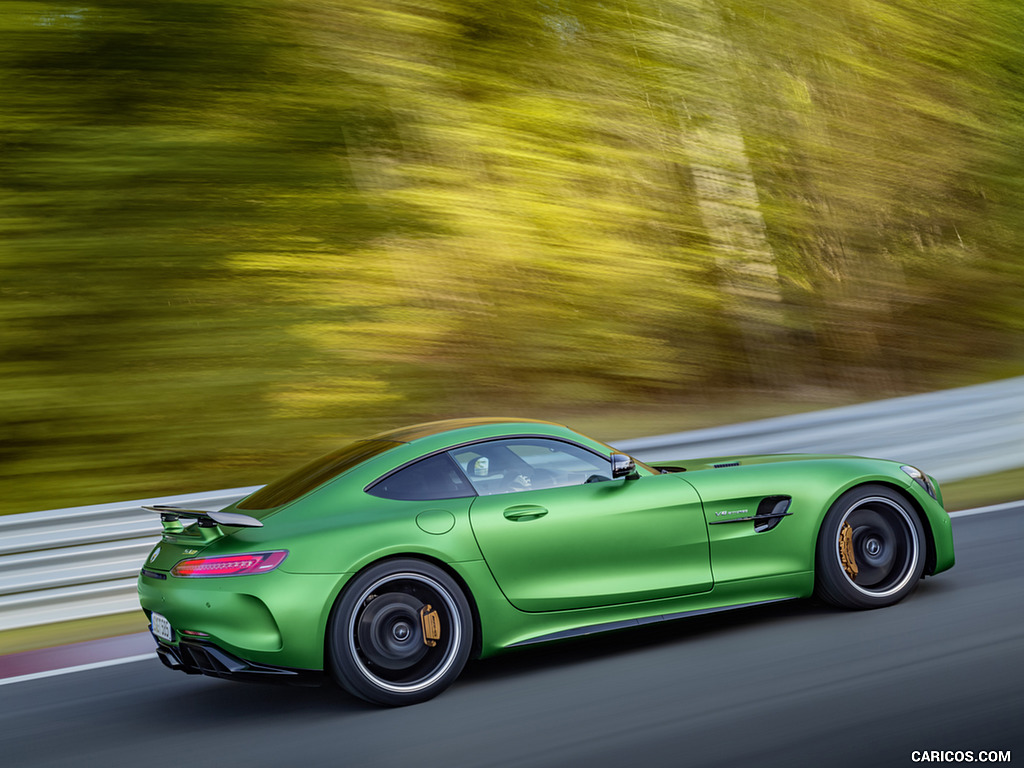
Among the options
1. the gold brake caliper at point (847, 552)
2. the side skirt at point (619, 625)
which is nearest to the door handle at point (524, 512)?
the side skirt at point (619, 625)

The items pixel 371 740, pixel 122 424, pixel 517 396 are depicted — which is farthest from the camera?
pixel 517 396

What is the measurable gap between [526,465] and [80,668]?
2.72m

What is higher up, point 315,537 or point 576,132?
point 576,132

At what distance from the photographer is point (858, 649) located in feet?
15.7

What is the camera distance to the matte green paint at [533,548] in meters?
4.50

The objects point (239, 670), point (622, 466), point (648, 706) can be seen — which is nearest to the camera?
Result: point (648, 706)

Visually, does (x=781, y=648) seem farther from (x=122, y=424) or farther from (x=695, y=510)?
(x=122, y=424)

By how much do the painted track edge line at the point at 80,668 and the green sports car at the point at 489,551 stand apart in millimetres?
1091

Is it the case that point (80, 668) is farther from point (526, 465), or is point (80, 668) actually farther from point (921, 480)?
point (921, 480)

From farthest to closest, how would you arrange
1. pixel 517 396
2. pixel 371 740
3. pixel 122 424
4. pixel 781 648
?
pixel 517 396
pixel 122 424
pixel 781 648
pixel 371 740

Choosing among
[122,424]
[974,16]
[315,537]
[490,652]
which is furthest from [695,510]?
[974,16]

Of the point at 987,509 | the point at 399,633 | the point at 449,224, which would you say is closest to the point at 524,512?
the point at 399,633

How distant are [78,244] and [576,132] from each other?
676 centimetres

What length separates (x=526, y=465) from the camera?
17.0 feet
